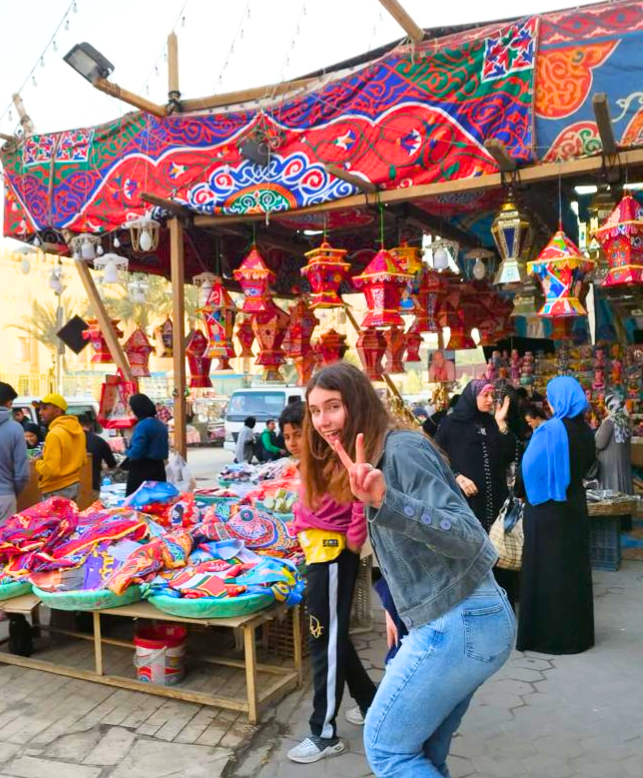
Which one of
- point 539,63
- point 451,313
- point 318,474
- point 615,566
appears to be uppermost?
point 539,63

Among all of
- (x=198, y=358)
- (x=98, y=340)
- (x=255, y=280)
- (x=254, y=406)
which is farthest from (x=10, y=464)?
(x=254, y=406)

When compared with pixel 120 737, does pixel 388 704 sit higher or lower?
higher

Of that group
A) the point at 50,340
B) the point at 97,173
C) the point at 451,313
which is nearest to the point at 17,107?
→ the point at 97,173

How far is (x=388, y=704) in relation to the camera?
1841 millimetres

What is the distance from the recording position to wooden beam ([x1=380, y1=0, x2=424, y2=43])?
5.26m

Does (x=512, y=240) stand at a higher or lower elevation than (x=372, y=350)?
higher

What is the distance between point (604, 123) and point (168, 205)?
3682 millimetres

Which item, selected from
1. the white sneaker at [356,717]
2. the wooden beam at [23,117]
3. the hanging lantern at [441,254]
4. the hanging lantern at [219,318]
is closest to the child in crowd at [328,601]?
the white sneaker at [356,717]

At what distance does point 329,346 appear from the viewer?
7.98 metres

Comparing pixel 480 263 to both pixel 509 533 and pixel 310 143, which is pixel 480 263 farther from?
pixel 509 533

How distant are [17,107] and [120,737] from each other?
21.2 feet

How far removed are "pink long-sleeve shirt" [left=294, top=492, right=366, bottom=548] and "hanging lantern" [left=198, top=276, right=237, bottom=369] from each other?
4.86m

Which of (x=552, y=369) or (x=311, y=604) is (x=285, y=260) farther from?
(x=311, y=604)

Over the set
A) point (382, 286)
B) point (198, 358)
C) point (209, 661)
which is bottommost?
point (209, 661)
